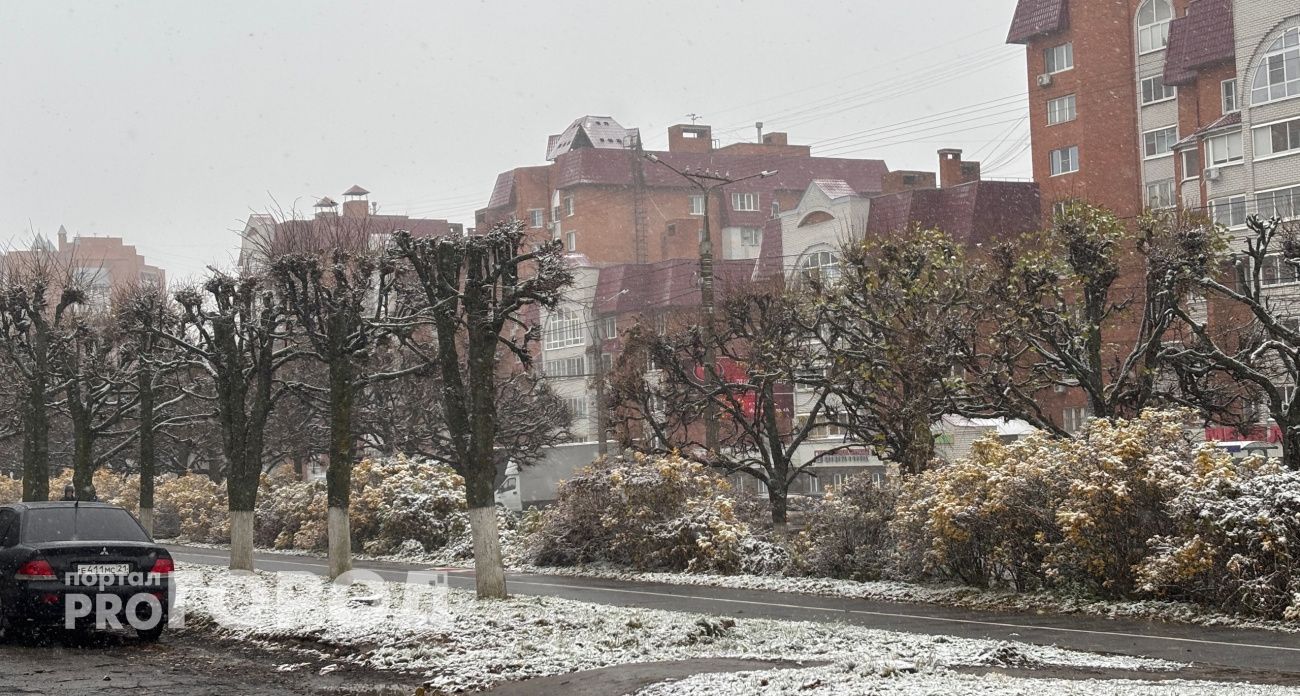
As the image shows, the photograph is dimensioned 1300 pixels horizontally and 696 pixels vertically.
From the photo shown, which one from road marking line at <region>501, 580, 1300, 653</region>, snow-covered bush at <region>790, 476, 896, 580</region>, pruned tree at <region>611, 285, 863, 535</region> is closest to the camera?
road marking line at <region>501, 580, 1300, 653</region>

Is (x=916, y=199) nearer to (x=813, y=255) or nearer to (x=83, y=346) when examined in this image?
(x=813, y=255)

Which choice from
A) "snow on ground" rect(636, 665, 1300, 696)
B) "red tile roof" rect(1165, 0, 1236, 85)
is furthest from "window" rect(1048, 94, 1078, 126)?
"snow on ground" rect(636, 665, 1300, 696)

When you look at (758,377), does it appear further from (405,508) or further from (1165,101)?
(1165,101)

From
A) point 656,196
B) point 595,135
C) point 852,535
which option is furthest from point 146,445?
point 595,135

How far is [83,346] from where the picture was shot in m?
36.2

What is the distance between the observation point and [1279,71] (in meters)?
51.4

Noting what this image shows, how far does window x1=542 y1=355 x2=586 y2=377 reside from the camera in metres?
84.8

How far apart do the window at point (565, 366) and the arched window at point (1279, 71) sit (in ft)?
141

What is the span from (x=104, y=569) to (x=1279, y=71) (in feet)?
158

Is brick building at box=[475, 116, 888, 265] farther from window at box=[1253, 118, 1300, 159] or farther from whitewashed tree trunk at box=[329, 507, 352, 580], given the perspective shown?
whitewashed tree trunk at box=[329, 507, 352, 580]

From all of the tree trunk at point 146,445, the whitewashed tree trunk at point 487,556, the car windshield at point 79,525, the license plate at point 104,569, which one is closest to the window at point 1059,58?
the tree trunk at point 146,445

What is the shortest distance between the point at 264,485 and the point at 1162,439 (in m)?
30.7

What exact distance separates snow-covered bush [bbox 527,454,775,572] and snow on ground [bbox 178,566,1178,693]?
9370 millimetres

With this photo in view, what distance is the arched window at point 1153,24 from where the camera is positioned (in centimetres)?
6456
